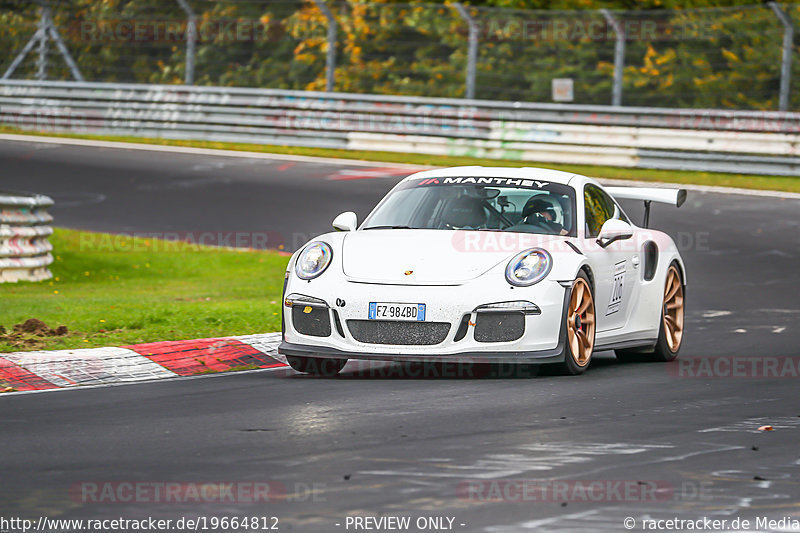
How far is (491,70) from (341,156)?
3099 millimetres

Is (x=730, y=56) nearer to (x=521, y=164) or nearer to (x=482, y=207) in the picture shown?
(x=521, y=164)

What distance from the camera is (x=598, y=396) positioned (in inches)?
319

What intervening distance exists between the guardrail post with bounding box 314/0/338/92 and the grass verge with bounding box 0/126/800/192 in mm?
1282

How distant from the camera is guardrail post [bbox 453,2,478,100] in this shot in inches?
1001

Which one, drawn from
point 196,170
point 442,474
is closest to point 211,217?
point 196,170

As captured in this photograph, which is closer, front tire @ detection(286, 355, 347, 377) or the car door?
front tire @ detection(286, 355, 347, 377)

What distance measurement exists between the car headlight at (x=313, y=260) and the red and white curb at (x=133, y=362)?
102cm

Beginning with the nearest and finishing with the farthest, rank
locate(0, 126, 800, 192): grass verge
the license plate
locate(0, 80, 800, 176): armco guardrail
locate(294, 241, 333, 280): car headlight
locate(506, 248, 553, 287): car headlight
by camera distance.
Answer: the license plate, locate(506, 248, 553, 287): car headlight, locate(294, 241, 333, 280): car headlight, locate(0, 126, 800, 192): grass verge, locate(0, 80, 800, 176): armco guardrail

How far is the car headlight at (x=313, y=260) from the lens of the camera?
8.94 m

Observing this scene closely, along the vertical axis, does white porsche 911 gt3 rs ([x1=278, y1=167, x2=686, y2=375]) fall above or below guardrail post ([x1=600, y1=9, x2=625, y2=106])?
below

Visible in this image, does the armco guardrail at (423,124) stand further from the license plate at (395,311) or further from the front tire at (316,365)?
the license plate at (395,311)

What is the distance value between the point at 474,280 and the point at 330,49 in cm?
1882

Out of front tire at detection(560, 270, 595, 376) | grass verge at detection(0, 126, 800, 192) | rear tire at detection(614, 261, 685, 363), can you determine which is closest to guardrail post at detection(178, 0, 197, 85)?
grass verge at detection(0, 126, 800, 192)

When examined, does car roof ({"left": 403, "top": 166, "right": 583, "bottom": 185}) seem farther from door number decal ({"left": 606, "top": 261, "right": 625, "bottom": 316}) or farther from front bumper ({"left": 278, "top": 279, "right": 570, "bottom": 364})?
A: front bumper ({"left": 278, "top": 279, "right": 570, "bottom": 364})
